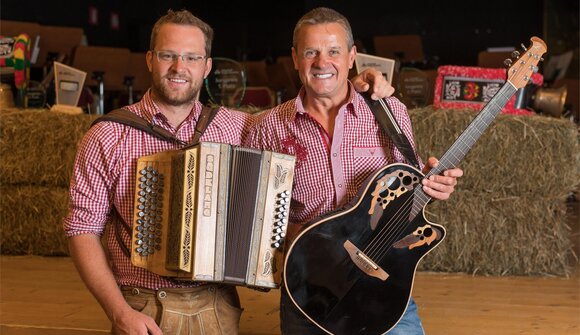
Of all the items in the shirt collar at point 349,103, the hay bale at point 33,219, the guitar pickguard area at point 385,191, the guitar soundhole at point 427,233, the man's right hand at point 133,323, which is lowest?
the hay bale at point 33,219

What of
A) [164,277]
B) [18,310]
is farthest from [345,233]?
[18,310]

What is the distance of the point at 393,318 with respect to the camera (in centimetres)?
236

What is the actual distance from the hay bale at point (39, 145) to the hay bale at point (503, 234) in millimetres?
2073

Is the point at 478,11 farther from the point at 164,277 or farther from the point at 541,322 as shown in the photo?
the point at 164,277

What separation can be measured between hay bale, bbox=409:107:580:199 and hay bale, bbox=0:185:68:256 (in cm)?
212

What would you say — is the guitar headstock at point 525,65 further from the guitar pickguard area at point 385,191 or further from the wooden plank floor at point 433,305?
the wooden plank floor at point 433,305

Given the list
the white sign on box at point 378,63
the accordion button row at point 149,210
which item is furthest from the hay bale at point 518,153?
the accordion button row at point 149,210

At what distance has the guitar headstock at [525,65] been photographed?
2407 mm

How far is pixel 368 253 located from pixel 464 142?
422 mm

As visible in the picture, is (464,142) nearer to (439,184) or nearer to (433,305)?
(439,184)

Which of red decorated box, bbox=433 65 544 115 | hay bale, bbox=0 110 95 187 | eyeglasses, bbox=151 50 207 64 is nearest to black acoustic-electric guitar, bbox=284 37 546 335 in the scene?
eyeglasses, bbox=151 50 207 64

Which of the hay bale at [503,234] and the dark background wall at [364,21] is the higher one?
the dark background wall at [364,21]

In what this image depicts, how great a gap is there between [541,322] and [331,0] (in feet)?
26.2

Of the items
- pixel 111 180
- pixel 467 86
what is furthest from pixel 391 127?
pixel 467 86
